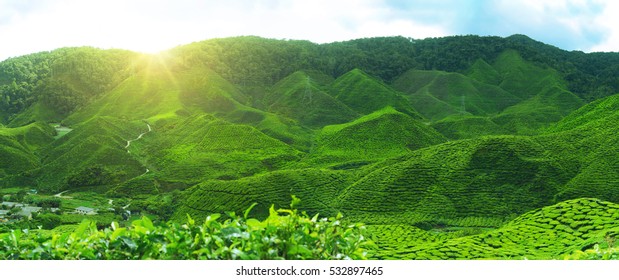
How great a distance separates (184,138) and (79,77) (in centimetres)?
4135

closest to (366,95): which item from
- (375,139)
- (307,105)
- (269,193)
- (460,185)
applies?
(307,105)

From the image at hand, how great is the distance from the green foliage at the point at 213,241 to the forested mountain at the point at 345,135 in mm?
367

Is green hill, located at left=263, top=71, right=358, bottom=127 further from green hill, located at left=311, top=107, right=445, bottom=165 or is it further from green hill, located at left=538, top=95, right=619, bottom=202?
green hill, located at left=538, top=95, right=619, bottom=202

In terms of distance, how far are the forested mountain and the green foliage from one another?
14.4 inches

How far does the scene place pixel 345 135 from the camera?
47219 millimetres

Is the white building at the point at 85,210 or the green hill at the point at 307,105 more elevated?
the green hill at the point at 307,105

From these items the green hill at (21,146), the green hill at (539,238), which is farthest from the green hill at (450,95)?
the green hill at (539,238)

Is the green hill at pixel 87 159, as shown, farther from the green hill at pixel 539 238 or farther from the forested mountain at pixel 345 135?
the green hill at pixel 539 238

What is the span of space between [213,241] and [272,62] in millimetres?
87218

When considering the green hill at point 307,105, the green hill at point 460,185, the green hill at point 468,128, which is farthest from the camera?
the green hill at point 307,105

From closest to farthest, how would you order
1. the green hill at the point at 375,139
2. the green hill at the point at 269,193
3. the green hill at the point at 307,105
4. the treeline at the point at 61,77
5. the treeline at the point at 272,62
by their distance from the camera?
the green hill at the point at 269,193 → the green hill at the point at 375,139 → the green hill at the point at 307,105 → the treeline at the point at 61,77 → the treeline at the point at 272,62

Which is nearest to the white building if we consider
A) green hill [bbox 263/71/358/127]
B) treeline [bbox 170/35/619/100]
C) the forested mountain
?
the forested mountain

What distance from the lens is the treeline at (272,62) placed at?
2881 inches

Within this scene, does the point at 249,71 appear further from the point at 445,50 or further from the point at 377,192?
the point at 377,192
